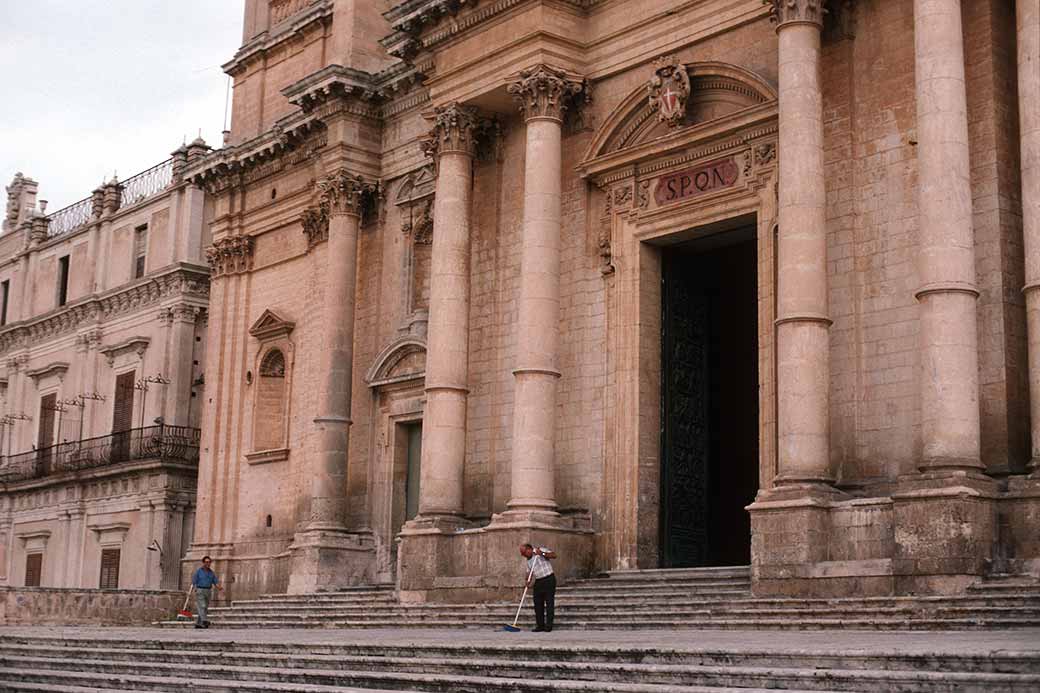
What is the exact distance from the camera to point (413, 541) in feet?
68.0

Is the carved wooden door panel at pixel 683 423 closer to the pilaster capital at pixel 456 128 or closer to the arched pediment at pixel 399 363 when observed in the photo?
the pilaster capital at pixel 456 128

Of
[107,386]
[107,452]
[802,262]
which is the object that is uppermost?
[107,386]

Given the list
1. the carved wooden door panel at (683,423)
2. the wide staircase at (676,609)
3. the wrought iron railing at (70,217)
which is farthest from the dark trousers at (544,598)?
the wrought iron railing at (70,217)

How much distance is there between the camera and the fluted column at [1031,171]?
14.7 metres

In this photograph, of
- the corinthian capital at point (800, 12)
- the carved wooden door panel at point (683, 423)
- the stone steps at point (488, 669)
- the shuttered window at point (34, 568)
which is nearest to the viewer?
the stone steps at point (488, 669)

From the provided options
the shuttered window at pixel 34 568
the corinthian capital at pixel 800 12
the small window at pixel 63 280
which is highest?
the small window at pixel 63 280

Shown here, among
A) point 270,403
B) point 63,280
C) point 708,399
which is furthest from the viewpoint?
point 63,280

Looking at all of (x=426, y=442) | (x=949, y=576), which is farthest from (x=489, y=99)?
(x=949, y=576)

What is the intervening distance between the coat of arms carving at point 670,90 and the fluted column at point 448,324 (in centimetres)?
340

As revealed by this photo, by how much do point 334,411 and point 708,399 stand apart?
22.8 feet

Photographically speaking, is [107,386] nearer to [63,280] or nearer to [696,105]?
[63,280]

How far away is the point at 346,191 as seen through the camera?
25.2 metres

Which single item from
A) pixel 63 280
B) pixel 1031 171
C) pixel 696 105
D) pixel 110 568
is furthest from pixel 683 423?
pixel 63 280

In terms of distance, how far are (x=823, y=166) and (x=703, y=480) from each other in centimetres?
555
